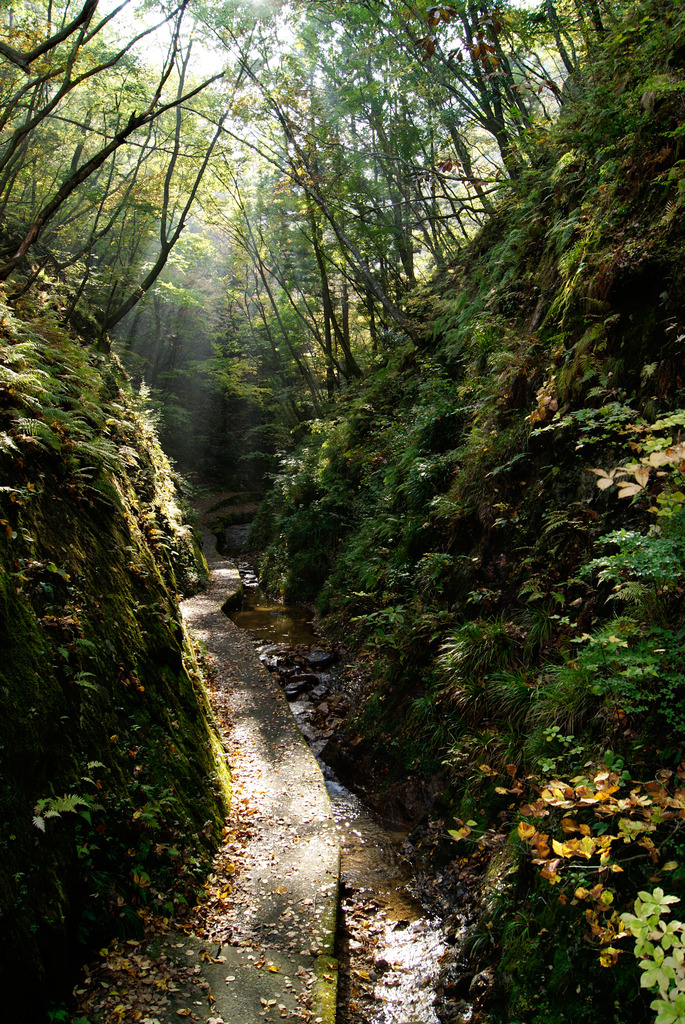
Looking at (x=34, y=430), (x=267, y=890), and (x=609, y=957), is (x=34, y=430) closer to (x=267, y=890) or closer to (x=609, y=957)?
(x=267, y=890)

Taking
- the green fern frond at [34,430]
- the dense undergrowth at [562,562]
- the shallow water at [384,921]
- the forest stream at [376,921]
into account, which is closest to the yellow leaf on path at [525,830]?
the dense undergrowth at [562,562]

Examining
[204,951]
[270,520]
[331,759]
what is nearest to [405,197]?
[270,520]

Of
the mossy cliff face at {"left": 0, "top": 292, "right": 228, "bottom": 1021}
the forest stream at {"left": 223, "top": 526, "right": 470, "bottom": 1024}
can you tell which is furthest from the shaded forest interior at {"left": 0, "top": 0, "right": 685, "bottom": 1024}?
the forest stream at {"left": 223, "top": 526, "right": 470, "bottom": 1024}

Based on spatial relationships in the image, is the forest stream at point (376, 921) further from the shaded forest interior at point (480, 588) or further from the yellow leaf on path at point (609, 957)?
the yellow leaf on path at point (609, 957)

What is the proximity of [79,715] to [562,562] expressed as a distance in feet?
13.4

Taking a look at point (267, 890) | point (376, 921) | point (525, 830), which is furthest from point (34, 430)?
point (376, 921)

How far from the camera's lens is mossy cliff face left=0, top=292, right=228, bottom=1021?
2.64m

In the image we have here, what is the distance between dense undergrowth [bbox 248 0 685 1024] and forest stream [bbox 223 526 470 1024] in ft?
1.57

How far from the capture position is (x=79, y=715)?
11.3ft

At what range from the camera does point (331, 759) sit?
664 centimetres

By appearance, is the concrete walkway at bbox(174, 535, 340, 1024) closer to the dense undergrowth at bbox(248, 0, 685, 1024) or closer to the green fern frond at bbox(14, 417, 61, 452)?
the dense undergrowth at bbox(248, 0, 685, 1024)

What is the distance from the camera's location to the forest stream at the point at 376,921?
361 cm

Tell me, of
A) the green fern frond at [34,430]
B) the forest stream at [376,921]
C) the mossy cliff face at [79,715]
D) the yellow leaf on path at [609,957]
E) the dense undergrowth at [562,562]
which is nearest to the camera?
the yellow leaf on path at [609,957]

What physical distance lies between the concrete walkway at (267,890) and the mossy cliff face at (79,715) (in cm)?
30
